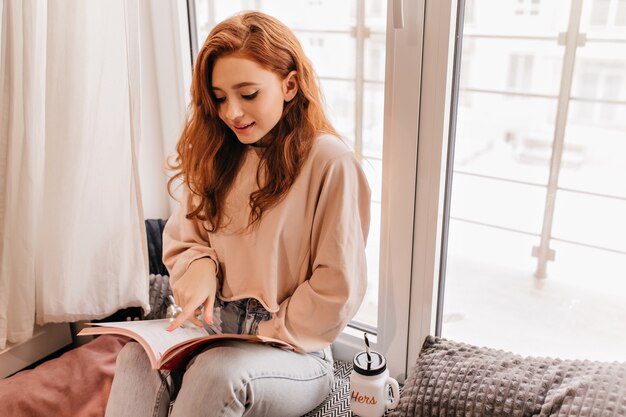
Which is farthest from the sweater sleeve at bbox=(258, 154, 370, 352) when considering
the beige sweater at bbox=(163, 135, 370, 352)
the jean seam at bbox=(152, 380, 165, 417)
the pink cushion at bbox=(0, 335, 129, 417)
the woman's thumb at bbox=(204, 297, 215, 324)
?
the pink cushion at bbox=(0, 335, 129, 417)

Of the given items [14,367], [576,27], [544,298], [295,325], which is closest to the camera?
[576,27]

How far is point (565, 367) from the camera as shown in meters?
1.15

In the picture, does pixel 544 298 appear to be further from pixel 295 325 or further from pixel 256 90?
pixel 256 90

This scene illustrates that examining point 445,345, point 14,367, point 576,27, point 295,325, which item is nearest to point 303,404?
point 295,325

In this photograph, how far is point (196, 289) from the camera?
4.00ft

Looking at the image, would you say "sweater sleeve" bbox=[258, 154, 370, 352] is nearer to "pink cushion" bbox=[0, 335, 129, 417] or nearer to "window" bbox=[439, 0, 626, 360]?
"window" bbox=[439, 0, 626, 360]

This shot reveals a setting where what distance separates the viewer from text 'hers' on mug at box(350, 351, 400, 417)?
4.07 feet

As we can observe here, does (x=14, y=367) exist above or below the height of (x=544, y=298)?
below

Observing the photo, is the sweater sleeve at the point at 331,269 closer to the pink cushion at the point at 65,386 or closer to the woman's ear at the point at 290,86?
the woman's ear at the point at 290,86

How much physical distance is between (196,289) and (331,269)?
0.27 metres

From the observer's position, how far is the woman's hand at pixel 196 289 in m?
1.20

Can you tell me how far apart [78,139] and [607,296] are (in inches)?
45.1

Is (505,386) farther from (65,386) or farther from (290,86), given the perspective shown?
(65,386)

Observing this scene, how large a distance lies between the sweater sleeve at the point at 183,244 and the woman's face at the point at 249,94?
0.87 feet
